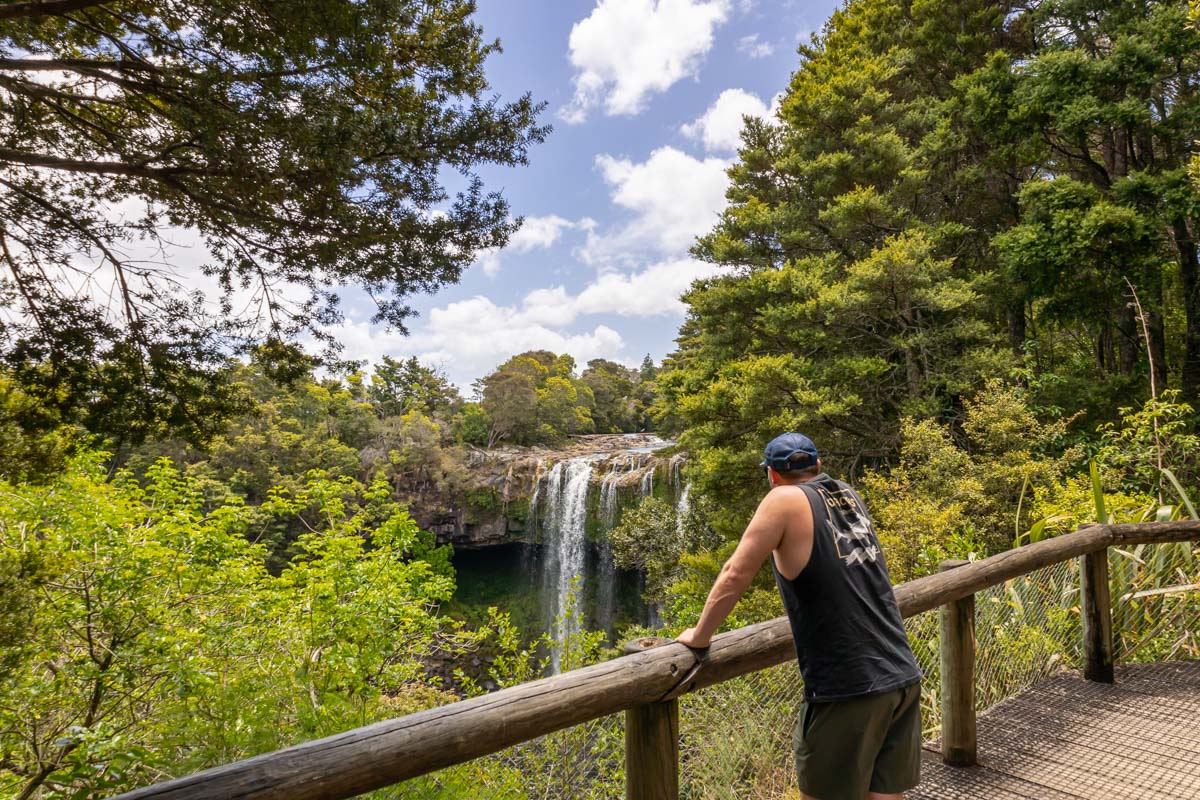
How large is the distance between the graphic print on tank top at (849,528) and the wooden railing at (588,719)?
39 cm

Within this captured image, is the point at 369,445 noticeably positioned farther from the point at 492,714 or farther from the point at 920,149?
the point at 492,714

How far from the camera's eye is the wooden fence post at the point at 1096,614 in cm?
310

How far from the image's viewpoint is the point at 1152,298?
848 cm

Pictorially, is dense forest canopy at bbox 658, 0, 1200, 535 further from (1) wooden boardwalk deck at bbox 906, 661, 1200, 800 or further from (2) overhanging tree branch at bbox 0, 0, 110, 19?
(2) overhanging tree branch at bbox 0, 0, 110, 19

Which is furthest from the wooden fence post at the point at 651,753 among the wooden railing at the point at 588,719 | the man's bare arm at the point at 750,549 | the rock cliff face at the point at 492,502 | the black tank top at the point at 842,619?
the rock cliff face at the point at 492,502

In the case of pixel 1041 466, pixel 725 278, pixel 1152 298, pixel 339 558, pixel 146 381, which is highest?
pixel 725 278

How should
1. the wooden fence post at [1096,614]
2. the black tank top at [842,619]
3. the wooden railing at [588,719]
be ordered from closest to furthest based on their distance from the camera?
the wooden railing at [588,719] → the black tank top at [842,619] → the wooden fence post at [1096,614]

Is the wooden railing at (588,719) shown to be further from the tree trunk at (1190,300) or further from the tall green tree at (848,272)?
the tree trunk at (1190,300)

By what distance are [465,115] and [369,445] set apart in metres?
24.9

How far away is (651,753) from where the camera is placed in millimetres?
1478

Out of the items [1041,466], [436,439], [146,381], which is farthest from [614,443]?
[146,381]

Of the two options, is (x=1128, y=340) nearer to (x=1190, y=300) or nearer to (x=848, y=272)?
(x=1190, y=300)

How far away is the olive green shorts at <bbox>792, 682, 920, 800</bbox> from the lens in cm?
143

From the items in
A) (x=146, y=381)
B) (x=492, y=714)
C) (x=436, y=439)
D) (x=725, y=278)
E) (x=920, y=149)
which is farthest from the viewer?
(x=436, y=439)
